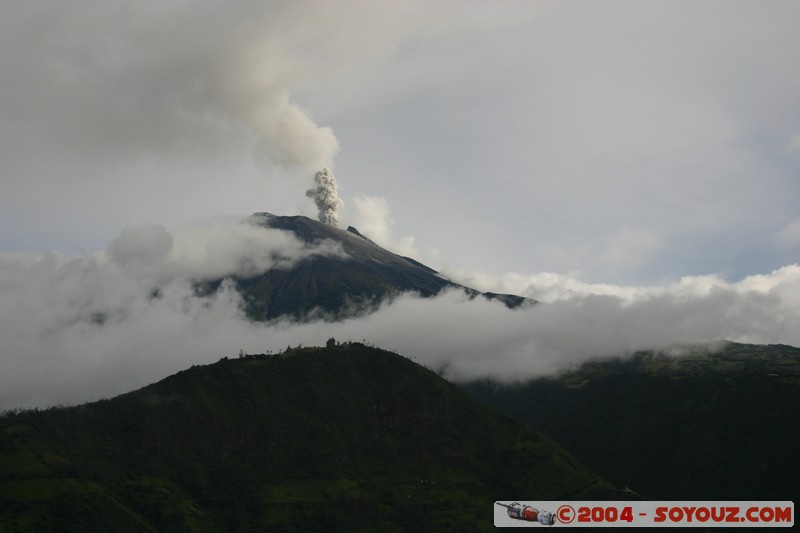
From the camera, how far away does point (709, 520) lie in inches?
7338

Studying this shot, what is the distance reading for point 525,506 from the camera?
180 meters

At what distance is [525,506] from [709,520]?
54108 mm
